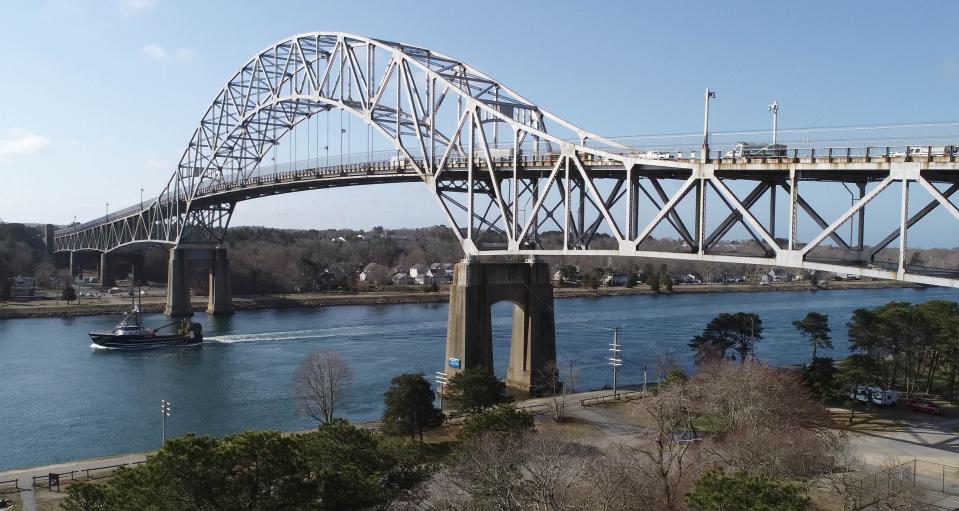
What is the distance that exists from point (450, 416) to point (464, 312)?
21.1 ft

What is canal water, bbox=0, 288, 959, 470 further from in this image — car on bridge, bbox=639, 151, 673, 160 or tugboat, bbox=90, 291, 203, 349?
car on bridge, bbox=639, 151, 673, 160

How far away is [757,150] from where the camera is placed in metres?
20.0

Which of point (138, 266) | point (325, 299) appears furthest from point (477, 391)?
point (138, 266)

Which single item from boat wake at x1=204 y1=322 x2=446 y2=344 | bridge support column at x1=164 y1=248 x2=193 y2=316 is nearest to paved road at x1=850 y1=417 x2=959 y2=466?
boat wake at x1=204 y1=322 x2=446 y2=344

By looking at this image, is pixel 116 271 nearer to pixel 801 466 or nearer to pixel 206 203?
pixel 206 203

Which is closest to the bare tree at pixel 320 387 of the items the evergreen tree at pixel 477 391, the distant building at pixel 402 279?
the evergreen tree at pixel 477 391

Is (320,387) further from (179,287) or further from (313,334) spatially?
(179,287)

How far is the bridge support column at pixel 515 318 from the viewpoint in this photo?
95.6ft

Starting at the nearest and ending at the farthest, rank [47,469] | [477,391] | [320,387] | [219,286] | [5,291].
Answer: [47,469]
[477,391]
[320,387]
[219,286]
[5,291]

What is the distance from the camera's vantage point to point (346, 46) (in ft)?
133

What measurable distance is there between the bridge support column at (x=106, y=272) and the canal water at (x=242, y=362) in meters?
27.6

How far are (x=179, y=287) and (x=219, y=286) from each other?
3304 mm

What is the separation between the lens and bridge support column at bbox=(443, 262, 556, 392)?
29.1 metres

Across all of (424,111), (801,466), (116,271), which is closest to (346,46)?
(424,111)
